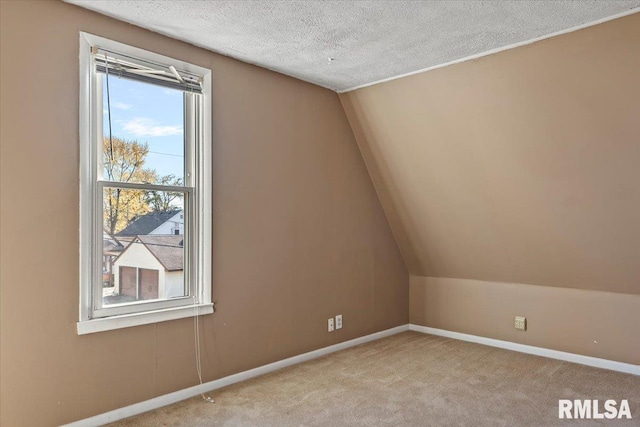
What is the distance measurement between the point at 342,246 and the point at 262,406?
5.48ft

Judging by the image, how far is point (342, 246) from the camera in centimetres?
425

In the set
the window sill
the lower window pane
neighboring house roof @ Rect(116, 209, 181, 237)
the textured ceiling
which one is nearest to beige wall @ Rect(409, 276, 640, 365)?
the textured ceiling

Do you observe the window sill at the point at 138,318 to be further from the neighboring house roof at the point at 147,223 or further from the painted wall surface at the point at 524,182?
the painted wall surface at the point at 524,182

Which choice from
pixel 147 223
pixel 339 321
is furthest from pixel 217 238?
pixel 339 321

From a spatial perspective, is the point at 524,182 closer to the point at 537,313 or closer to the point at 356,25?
the point at 537,313

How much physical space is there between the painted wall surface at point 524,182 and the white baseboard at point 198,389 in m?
1.23

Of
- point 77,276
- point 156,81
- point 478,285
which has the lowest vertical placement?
point 478,285

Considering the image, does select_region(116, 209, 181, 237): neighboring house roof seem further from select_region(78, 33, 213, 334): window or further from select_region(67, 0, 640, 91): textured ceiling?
select_region(67, 0, 640, 91): textured ceiling

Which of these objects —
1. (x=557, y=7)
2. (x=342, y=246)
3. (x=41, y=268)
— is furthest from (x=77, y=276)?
(x=557, y=7)

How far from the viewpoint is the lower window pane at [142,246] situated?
280 centimetres

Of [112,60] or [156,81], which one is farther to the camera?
[156,81]

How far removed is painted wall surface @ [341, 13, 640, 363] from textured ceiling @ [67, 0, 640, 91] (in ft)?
0.75

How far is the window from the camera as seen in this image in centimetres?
269

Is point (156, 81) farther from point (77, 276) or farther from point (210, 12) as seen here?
point (77, 276)
